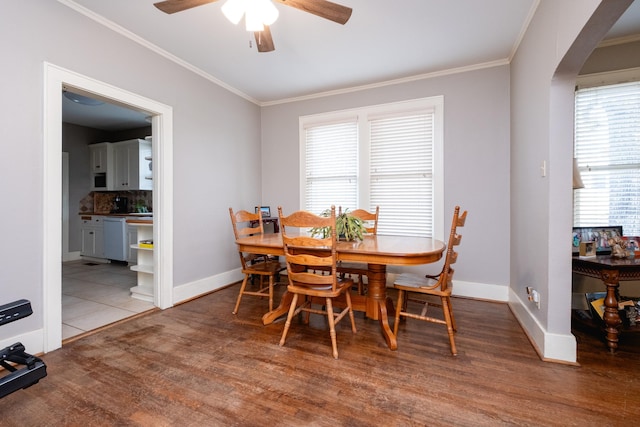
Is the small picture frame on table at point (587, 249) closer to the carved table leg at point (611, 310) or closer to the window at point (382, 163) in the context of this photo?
the carved table leg at point (611, 310)

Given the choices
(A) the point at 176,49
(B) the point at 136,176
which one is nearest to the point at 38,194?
(A) the point at 176,49

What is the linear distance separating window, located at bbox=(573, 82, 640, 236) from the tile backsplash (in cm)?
682

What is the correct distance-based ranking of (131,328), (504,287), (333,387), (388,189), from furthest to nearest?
(388,189)
(504,287)
(131,328)
(333,387)

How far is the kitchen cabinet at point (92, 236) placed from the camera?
18.2 feet

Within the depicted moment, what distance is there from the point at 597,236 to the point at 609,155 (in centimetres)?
92

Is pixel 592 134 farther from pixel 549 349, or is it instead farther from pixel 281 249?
pixel 281 249

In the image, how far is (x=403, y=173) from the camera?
12.1ft

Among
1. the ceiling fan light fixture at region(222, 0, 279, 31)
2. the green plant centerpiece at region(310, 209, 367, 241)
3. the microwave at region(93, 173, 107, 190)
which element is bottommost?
the green plant centerpiece at region(310, 209, 367, 241)

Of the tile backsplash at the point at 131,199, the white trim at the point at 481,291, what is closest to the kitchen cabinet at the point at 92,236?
the tile backsplash at the point at 131,199

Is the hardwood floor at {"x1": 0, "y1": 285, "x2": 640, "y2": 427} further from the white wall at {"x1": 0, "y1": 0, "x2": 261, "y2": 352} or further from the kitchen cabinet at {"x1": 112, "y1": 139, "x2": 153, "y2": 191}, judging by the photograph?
the kitchen cabinet at {"x1": 112, "y1": 139, "x2": 153, "y2": 191}

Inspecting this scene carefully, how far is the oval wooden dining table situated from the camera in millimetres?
1991

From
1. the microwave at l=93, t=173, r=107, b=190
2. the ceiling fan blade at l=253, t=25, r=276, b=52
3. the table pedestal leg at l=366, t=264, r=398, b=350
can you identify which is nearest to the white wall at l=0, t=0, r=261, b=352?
the ceiling fan blade at l=253, t=25, r=276, b=52

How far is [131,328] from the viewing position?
2537 mm

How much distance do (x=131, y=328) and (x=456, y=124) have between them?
396cm
